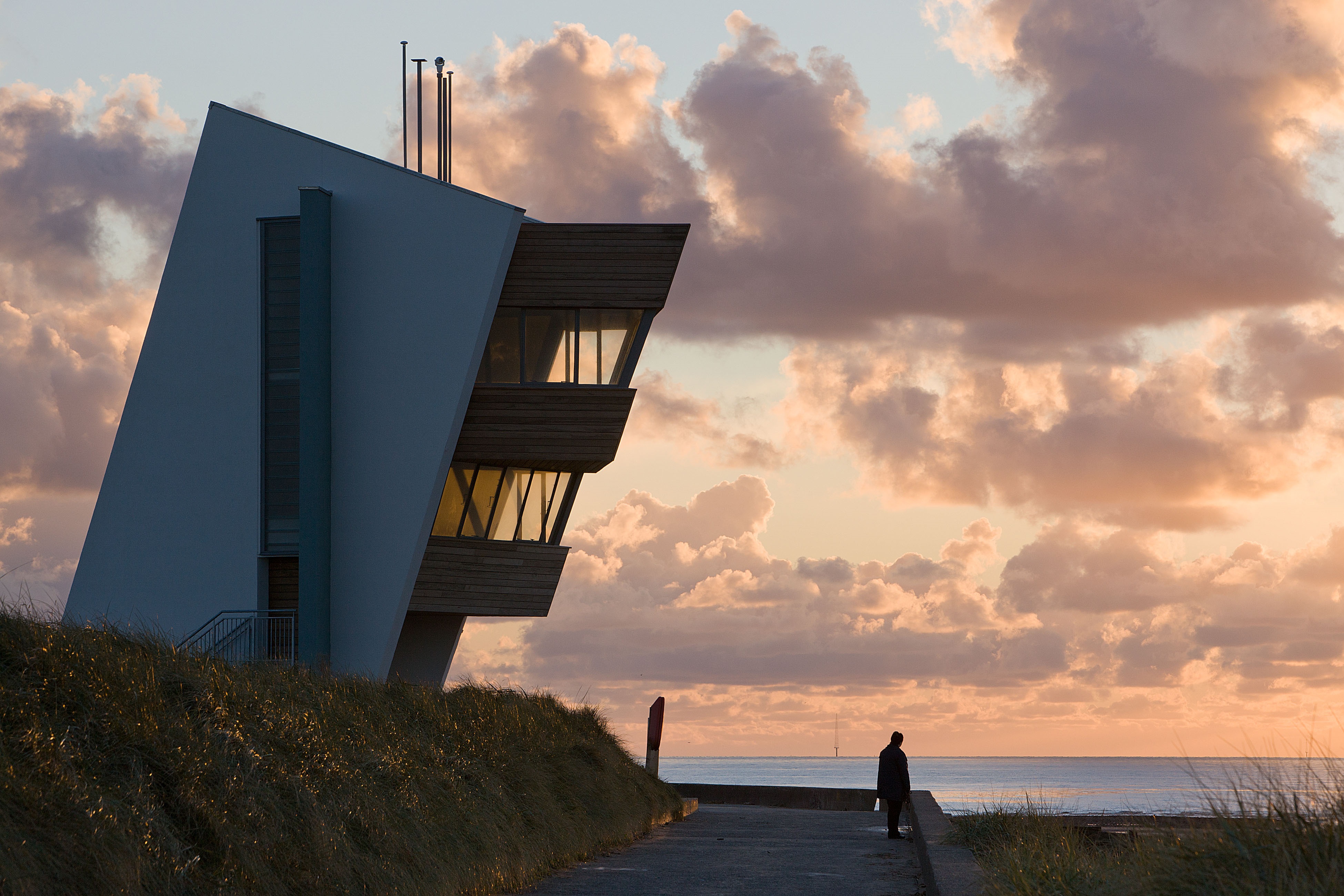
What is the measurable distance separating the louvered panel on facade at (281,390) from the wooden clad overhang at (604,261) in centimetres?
560

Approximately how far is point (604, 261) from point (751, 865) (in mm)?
15527

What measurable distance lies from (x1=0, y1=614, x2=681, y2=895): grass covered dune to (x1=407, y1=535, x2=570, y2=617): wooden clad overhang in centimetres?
1476

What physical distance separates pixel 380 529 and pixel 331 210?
7509 millimetres

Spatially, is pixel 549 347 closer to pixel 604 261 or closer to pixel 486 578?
pixel 604 261

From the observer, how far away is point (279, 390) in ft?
96.7

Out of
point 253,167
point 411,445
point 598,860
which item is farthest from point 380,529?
point 598,860

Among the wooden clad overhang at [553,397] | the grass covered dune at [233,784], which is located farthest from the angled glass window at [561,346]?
the grass covered dune at [233,784]

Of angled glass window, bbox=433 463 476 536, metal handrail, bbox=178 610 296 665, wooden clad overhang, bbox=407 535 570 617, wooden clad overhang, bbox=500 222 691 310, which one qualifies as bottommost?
metal handrail, bbox=178 610 296 665

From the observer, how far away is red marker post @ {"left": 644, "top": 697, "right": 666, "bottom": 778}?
25.1 meters

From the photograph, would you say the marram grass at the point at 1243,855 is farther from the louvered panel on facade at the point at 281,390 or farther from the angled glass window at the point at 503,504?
the louvered panel on facade at the point at 281,390

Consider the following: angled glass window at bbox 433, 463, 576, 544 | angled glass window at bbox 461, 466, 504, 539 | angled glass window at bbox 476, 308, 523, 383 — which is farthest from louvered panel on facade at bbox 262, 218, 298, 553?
angled glass window at bbox 476, 308, 523, 383

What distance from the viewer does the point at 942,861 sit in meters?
11.9

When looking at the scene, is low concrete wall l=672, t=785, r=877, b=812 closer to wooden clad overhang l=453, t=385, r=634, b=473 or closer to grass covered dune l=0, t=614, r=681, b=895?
wooden clad overhang l=453, t=385, r=634, b=473

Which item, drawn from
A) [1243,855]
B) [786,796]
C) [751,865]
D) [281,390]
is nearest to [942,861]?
[751,865]
